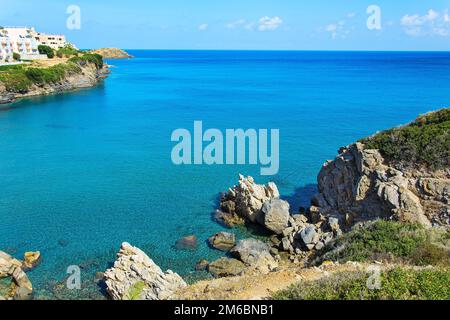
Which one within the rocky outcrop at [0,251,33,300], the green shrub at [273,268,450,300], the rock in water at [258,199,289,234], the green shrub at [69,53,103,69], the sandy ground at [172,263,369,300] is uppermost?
the green shrub at [69,53,103,69]

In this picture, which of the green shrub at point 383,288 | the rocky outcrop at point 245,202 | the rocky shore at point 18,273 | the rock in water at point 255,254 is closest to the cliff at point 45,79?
the rocky shore at point 18,273

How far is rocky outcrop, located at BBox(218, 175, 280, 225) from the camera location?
29625 mm

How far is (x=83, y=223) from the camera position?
29438 mm

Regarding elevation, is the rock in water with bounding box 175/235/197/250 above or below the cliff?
below

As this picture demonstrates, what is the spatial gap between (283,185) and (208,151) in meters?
12.1

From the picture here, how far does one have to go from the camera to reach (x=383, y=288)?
1234 centimetres

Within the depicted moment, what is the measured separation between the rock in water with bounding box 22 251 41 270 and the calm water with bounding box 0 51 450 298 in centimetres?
45

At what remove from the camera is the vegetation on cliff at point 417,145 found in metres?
24.1

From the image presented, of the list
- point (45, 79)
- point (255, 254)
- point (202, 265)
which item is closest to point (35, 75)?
point (45, 79)

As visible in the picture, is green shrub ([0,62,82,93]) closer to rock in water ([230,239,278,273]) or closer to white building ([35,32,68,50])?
white building ([35,32,68,50])

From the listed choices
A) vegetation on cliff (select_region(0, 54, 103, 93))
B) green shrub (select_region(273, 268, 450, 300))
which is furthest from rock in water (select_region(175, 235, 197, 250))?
vegetation on cliff (select_region(0, 54, 103, 93))

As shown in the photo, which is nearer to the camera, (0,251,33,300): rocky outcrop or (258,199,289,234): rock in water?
(0,251,33,300): rocky outcrop

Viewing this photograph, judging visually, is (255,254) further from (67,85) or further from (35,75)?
(67,85)
